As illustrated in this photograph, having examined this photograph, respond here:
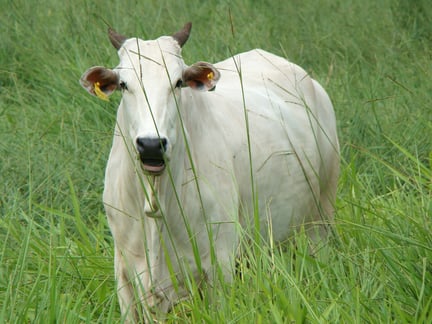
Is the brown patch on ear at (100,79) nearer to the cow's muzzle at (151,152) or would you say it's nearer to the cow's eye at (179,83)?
the cow's eye at (179,83)

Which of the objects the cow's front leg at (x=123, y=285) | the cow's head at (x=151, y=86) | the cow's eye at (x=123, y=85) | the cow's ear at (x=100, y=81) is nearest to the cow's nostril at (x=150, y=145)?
the cow's head at (x=151, y=86)

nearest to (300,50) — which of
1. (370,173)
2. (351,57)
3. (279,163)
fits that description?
(351,57)

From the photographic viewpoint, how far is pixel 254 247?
13.1ft

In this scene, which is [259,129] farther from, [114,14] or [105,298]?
[114,14]

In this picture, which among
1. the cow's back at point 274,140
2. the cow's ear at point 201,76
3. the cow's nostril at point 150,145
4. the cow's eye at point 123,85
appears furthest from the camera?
the cow's back at point 274,140

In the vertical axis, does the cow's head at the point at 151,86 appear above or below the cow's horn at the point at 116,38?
below

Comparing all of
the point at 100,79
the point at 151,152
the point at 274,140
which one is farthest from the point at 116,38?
the point at 274,140

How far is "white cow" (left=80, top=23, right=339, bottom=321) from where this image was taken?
401 centimetres

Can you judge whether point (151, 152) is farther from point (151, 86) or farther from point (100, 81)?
point (100, 81)

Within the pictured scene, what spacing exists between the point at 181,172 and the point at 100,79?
50 centimetres

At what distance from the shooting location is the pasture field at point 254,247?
365 cm

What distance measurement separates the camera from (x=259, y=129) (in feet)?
16.3

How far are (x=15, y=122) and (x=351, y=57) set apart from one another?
2.76 meters

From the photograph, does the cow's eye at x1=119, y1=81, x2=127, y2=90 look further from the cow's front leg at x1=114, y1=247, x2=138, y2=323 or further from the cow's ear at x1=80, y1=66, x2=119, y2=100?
the cow's front leg at x1=114, y1=247, x2=138, y2=323
